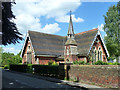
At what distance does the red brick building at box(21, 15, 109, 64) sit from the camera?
25161 millimetres

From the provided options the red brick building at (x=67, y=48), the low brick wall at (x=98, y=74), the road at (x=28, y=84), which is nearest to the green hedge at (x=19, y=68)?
the red brick building at (x=67, y=48)

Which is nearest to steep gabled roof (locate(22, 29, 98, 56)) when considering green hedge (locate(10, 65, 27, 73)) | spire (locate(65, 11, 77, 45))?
spire (locate(65, 11, 77, 45))

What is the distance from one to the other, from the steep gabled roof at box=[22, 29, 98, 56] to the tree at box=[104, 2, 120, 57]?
35.6 feet

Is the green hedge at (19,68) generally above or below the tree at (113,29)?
below

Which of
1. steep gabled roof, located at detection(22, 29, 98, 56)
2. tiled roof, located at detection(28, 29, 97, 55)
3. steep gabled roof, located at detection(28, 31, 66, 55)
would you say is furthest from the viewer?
steep gabled roof, located at detection(28, 31, 66, 55)

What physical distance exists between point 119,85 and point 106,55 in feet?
65.6

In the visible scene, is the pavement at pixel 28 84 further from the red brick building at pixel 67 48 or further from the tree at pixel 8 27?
the red brick building at pixel 67 48

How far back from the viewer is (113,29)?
37.1 metres

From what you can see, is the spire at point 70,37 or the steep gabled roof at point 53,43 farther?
the steep gabled roof at point 53,43

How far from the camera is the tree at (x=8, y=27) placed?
35.4 feet

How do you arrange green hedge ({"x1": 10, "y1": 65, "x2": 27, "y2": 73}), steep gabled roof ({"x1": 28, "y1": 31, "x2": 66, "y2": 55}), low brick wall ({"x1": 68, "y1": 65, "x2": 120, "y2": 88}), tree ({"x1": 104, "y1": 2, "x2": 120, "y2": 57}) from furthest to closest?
tree ({"x1": 104, "y1": 2, "x2": 120, "y2": 57}) < steep gabled roof ({"x1": 28, "y1": 31, "x2": 66, "y2": 55}) < green hedge ({"x1": 10, "y1": 65, "x2": 27, "y2": 73}) < low brick wall ({"x1": 68, "y1": 65, "x2": 120, "y2": 88})

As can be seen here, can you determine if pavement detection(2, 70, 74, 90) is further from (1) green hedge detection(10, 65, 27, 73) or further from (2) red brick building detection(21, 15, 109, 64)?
(2) red brick building detection(21, 15, 109, 64)

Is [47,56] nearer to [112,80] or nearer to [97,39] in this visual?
[97,39]

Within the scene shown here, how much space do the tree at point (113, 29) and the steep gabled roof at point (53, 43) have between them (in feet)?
35.6
